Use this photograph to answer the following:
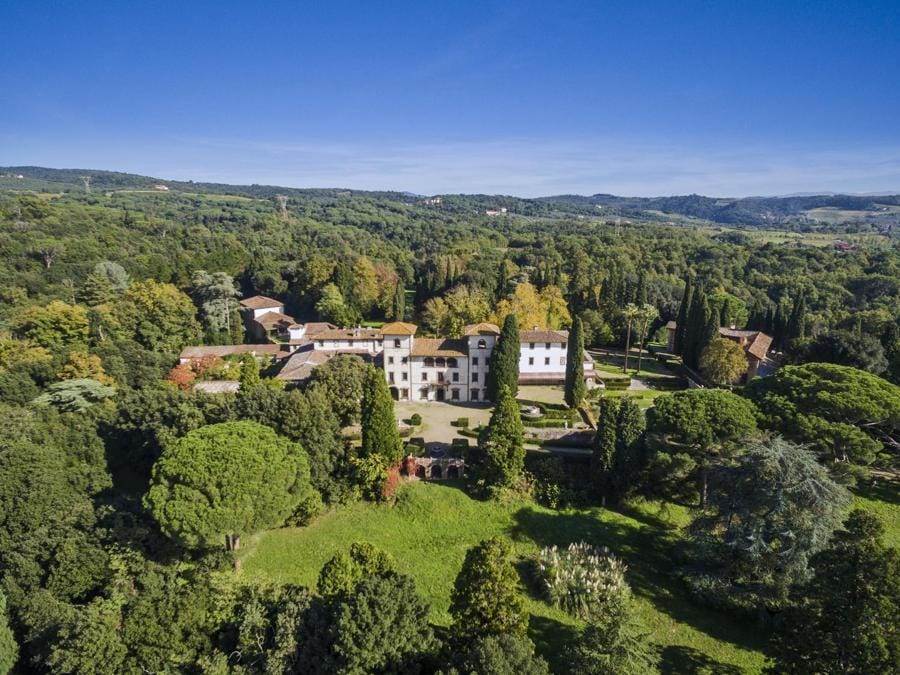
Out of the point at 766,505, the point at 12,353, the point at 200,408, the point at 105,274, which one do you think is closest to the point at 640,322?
the point at 766,505

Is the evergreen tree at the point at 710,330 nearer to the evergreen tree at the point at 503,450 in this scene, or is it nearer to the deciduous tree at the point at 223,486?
the evergreen tree at the point at 503,450

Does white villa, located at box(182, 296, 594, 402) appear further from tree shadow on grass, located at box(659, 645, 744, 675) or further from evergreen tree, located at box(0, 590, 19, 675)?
evergreen tree, located at box(0, 590, 19, 675)

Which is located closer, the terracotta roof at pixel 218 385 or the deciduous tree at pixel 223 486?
the deciduous tree at pixel 223 486

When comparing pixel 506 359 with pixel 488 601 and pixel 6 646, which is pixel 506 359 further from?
pixel 6 646

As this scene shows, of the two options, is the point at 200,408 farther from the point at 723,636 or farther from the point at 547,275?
the point at 547,275

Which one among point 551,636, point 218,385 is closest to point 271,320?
point 218,385

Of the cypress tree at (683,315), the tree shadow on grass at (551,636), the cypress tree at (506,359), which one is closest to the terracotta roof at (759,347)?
the cypress tree at (683,315)
